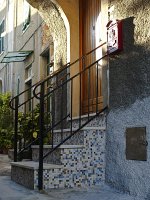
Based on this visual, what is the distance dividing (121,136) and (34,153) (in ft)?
6.97

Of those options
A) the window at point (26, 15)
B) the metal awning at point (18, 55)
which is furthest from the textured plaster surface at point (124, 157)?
the window at point (26, 15)

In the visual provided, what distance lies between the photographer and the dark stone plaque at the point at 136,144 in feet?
15.7

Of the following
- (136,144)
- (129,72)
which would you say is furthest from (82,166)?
(129,72)

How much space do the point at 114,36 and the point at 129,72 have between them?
0.65 meters

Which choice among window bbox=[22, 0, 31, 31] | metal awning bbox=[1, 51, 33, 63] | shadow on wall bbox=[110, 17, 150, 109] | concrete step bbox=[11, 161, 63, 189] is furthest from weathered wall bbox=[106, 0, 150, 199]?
window bbox=[22, 0, 31, 31]

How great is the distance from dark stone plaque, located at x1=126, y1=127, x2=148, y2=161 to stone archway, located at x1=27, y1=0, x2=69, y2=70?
3.13 metres

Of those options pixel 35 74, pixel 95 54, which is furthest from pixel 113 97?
pixel 35 74

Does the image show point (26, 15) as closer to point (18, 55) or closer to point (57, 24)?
point (18, 55)

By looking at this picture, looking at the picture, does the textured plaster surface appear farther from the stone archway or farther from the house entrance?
the stone archway

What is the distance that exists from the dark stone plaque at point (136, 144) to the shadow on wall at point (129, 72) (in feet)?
1.27

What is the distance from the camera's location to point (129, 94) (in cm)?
517

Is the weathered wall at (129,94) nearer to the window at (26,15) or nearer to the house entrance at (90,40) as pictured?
the house entrance at (90,40)

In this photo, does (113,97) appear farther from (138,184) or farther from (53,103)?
(53,103)

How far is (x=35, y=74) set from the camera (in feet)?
38.3
